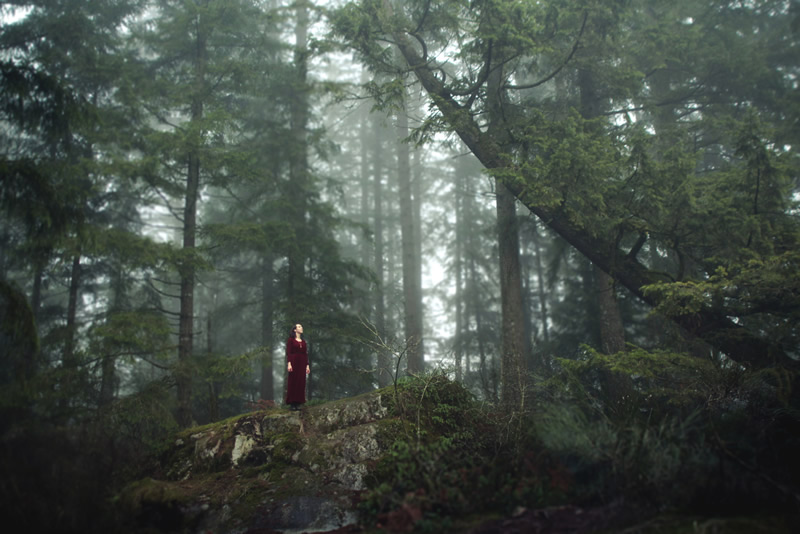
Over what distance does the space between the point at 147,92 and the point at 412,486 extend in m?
12.0

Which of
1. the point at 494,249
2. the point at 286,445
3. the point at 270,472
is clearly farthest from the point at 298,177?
the point at 270,472

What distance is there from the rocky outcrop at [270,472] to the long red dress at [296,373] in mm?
359

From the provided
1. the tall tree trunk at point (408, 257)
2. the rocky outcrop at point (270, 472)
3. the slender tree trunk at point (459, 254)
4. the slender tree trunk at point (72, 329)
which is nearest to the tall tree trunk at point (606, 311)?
the rocky outcrop at point (270, 472)

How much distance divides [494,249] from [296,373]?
13.4 meters

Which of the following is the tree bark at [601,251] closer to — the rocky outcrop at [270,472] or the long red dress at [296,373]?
the long red dress at [296,373]

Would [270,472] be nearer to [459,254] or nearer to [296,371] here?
[296,371]

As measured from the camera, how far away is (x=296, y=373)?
9.04 m

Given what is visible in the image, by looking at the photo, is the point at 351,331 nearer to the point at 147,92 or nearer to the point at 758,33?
the point at 147,92

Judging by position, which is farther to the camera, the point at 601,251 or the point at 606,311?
the point at 606,311

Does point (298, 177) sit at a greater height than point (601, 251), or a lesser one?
greater

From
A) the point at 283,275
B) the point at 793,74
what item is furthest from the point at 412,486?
the point at 793,74

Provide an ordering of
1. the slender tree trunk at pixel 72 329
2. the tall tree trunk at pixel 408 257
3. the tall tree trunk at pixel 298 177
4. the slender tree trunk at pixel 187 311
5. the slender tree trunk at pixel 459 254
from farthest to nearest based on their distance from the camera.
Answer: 1. the slender tree trunk at pixel 459 254
2. the tall tree trunk at pixel 408 257
3. the tall tree trunk at pixel 298 177
4. the slender tree trunk at pixel 187 311
5. the slender tree trunk at pixel 72 329

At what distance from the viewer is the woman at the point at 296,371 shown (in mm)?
8852

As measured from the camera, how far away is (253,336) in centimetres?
2109
